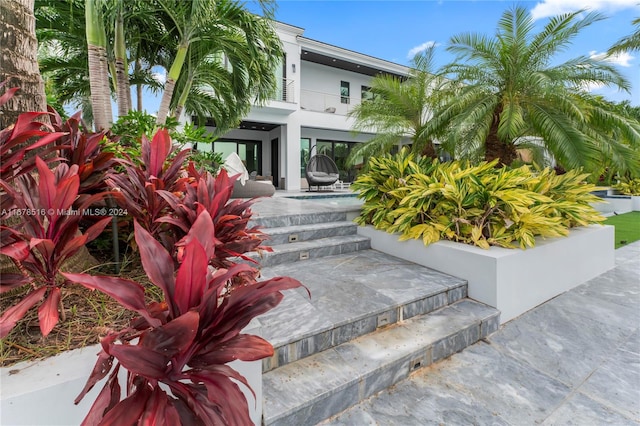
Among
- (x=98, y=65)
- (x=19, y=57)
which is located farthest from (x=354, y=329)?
(x=98, y=65)

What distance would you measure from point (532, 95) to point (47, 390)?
235 inches

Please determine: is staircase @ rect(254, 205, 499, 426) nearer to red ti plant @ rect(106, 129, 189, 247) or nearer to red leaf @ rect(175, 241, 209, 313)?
red leaf @ rect(175, 241, 209, 313)

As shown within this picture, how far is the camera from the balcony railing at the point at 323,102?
547 inches

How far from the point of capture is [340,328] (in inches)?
80.4

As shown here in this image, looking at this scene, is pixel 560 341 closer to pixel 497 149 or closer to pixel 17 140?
pixel 17 140

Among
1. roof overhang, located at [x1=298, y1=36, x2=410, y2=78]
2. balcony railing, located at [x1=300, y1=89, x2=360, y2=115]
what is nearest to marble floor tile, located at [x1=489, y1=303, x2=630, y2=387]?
roof overhang, located at [x1=298, y1=36, x2=410, y2=78]

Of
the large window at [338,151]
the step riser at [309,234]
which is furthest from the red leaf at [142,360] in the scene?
the large window at [338,151]

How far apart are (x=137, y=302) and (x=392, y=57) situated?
16933 mm

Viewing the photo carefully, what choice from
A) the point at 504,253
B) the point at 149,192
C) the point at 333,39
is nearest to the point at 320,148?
the point at 333,39

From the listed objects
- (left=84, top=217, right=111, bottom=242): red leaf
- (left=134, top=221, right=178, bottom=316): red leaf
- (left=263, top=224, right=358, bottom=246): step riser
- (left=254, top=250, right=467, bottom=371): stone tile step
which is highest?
(left=84, top=217, right=111, bottom=242): red leaf

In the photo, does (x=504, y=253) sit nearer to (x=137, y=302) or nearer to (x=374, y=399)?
(x=374, y=399)

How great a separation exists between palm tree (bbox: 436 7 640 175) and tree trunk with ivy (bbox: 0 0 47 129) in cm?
466

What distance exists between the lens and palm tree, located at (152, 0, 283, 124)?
4.49 m

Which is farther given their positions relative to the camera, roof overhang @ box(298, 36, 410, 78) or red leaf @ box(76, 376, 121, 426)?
roof overhang @ box(298, 36, 410, 78)
